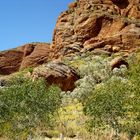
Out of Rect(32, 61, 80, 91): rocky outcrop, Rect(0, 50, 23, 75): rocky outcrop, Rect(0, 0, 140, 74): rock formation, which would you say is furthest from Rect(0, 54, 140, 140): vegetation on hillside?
Rect(0, 50, 23, 75): rocky outcrop

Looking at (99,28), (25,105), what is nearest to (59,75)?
(25,105)

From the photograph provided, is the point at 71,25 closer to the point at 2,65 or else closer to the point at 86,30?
the point at 86,30

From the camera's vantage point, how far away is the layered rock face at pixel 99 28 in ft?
387

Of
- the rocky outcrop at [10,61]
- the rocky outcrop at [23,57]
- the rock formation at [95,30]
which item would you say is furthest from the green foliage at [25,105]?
the rocky outcrop at [10,61]

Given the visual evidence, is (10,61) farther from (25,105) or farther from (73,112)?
(25,105)

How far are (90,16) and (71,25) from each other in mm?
8724

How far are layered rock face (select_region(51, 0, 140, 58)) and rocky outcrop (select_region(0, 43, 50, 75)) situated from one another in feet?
48.3

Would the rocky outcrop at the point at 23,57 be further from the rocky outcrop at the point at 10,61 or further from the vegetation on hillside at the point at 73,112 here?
the vegetation on hillside at the point at 73,112

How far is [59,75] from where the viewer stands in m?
86.3

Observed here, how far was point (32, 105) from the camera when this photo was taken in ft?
178

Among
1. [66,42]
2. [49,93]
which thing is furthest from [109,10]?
[49,93]

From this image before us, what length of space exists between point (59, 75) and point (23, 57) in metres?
67.3

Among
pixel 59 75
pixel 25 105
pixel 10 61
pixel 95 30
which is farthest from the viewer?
pixel 10 61

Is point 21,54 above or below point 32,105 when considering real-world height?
above
